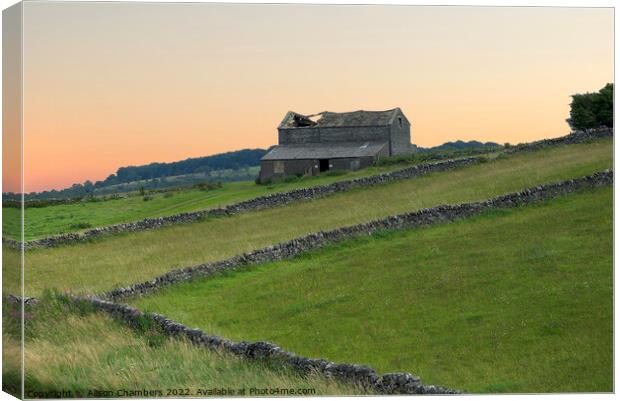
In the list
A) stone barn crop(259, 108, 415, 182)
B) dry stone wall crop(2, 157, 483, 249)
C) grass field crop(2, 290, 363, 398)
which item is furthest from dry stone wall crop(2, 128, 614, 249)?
grass field crop(2, 290, 363, 398)

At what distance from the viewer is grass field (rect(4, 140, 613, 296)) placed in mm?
25766

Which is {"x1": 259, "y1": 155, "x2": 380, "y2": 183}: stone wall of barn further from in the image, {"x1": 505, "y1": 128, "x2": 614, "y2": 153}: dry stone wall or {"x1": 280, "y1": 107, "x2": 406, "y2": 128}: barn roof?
{"x1": 505, "y1": 128, "x2": 614, "y2": 153}: dry stone wall

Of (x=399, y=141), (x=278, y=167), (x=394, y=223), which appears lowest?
(x=394, y=223)

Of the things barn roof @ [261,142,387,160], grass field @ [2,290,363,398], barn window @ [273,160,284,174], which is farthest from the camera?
barn roof @ [261,142,387,160]

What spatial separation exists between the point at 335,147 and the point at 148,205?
430 inches

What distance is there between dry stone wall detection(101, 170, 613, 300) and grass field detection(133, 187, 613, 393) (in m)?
0.41

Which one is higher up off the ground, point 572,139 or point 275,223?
point 572,139

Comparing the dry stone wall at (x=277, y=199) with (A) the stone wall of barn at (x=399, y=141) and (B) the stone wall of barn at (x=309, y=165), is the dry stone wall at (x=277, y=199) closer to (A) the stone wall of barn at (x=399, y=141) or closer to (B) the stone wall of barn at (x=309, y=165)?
(B) the stone wall of barn at (x=309, y=165)

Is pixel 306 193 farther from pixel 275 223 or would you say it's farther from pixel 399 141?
pixel 399 141

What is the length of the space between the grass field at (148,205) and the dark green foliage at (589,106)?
12.2 metres

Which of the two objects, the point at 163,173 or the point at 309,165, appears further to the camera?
the point at 309,165

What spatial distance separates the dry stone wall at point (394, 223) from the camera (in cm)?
2538

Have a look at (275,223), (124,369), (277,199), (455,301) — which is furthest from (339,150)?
(124,369)

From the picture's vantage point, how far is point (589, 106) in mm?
25016
